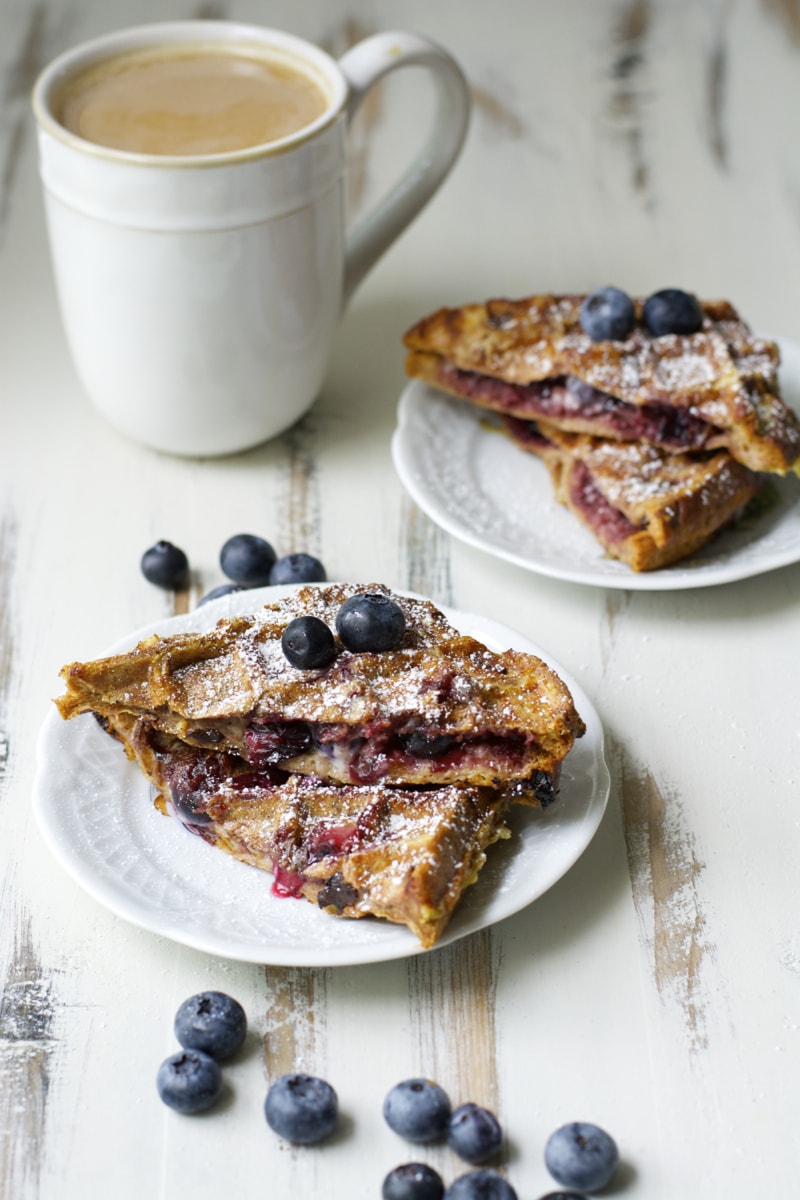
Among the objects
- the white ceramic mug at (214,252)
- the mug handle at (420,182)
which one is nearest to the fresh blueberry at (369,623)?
the white ceramic mug at (214,252)

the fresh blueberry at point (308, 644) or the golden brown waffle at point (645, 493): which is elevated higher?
the fresh blueberry at point (308, 644)

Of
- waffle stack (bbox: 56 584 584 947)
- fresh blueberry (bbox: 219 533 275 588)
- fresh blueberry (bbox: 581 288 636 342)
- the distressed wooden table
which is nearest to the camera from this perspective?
the distressed wooden table

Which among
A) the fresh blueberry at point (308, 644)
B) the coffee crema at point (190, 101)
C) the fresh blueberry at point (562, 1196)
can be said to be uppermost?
the coffee crema at point (190, 101)

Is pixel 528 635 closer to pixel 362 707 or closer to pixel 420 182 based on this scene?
pixel 362 707

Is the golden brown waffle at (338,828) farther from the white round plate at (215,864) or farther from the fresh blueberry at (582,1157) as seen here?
the fresh blueberry at (582,1157)

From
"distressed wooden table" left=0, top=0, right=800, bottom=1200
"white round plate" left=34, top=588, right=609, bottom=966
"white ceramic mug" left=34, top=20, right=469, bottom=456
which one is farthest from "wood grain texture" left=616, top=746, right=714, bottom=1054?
"white ceramic mug" left=34, top=20, right=469, bottom=456

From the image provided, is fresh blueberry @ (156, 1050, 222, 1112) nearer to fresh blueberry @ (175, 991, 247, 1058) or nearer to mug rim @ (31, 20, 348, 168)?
fresh blueberry @ (175, 991, 247, 1058)

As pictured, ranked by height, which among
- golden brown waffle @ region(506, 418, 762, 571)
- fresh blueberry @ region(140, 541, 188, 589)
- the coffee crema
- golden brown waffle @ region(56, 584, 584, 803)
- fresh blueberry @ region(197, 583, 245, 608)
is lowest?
fresh blueberry @ region(140, 541, 188, 589)
